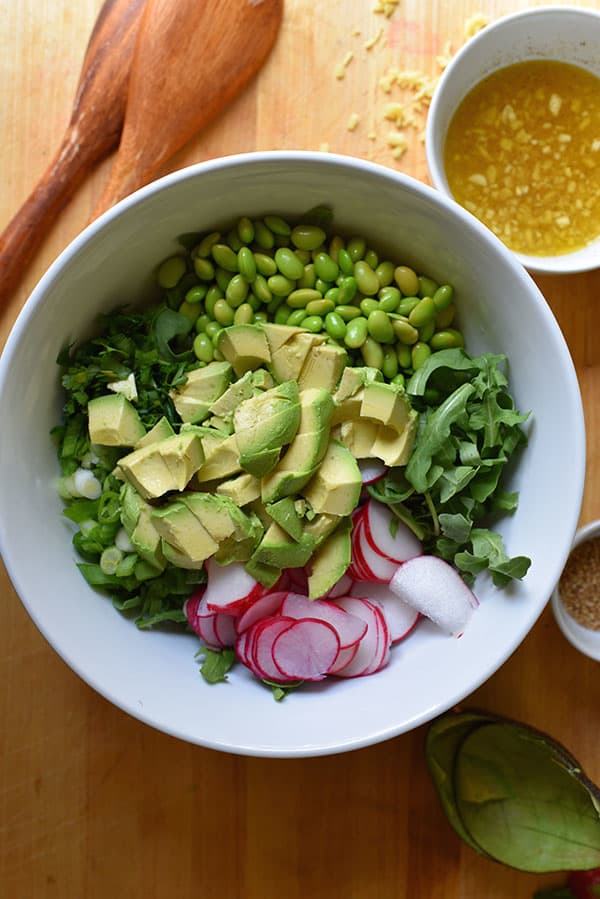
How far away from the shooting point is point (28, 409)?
4.13 feet

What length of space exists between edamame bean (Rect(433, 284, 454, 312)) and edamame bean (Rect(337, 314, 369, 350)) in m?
0.12

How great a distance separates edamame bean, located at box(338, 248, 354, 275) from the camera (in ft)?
4.43

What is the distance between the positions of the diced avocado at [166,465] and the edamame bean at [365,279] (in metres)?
0.37

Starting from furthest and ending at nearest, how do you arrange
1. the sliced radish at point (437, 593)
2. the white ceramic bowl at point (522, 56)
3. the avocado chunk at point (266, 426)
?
the white ceramic bowl at point (522, 56) < the sliced radish at point (437, 593) < the avocado chunk at point (266, 426)

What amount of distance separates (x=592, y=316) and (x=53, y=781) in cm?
127

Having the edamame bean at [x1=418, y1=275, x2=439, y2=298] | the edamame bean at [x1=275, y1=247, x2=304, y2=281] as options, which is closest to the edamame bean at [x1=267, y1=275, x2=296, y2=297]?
the edamame bean at [x1=275, y1=247, x2=304, y2=281]

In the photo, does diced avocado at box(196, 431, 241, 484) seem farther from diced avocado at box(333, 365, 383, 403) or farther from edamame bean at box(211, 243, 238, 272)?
edamame bean at box(211, 243, 238, 272)

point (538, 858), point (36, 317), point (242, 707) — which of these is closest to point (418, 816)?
point (538, 858)

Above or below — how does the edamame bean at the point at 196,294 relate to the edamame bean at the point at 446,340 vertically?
above

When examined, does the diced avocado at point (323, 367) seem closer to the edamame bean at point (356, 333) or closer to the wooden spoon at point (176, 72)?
the edamame bean at point (356, 333)

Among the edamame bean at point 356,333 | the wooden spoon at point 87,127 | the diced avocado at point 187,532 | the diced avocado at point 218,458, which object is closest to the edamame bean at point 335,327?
the edamame bean at point 356,333

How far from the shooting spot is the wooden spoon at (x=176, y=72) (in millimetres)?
1460

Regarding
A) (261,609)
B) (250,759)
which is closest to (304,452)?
(261,609)

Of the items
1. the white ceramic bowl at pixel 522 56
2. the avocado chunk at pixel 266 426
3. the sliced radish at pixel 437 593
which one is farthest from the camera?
the white ceramic bowl at pixel 522 56
